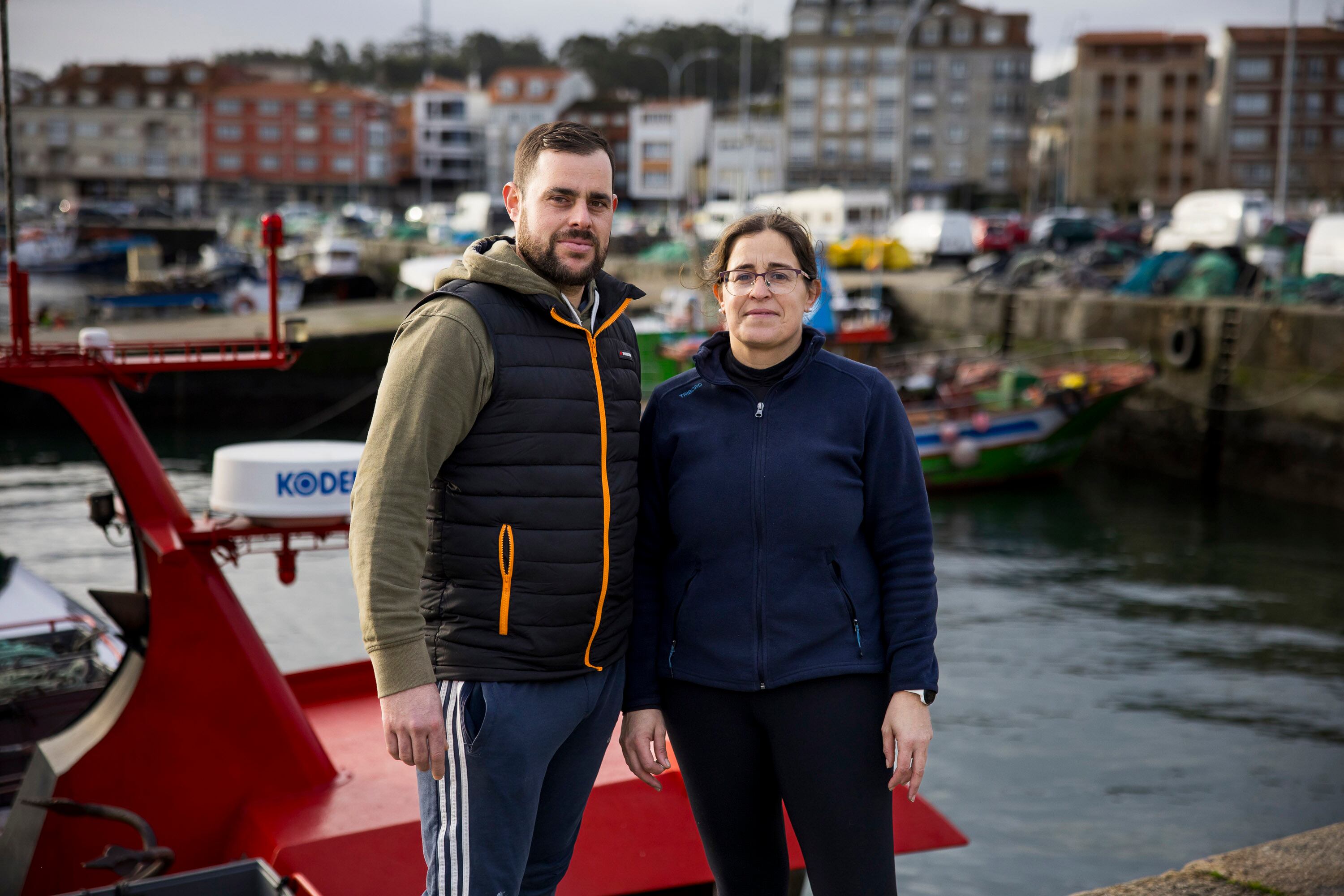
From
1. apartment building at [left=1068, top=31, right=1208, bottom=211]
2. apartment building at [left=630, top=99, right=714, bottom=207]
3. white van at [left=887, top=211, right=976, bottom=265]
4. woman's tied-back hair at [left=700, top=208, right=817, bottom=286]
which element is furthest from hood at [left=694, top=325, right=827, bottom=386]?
apartment building at [left=1068, top=31, right=1208, bottom=211]

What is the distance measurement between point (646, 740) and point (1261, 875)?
1.83 meters

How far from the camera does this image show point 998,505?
→ 1666 centimetres

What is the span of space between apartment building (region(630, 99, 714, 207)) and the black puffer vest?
72824mm

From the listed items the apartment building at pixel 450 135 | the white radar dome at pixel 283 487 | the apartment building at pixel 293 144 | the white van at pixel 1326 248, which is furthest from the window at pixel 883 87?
the white radar dome at pixel 283 487

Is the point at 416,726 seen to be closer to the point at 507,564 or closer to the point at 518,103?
the point at 507,564

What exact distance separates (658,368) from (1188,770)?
10.9 meters

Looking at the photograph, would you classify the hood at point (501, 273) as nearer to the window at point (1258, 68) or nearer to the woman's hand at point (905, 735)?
the woman's hand at point (905, 735)

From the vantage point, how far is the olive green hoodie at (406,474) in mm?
1908

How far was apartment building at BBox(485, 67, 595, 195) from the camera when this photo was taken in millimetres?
83375

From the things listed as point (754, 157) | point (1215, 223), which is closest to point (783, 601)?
point (1215, 223)

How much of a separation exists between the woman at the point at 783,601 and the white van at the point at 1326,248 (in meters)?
21.9

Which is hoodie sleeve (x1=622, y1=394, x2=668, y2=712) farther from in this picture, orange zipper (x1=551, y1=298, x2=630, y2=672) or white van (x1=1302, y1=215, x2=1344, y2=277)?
white van (x1=1302, y1=215, x2=1344, y2=277)

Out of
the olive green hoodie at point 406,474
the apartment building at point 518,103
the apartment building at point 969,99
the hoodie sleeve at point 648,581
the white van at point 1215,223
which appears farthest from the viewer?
the apartment building at point 518,103

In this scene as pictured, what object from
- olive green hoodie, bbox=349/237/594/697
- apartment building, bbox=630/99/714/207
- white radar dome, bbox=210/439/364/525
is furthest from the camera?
apartment building, bbox=630/99/714/207
